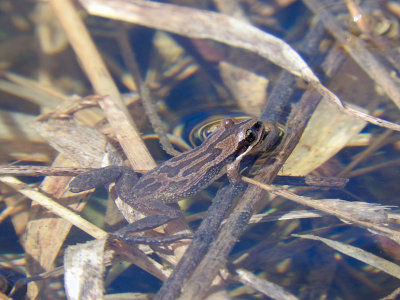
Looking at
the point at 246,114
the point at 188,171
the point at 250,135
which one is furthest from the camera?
the point at 246,114

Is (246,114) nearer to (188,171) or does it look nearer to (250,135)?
(250,135)

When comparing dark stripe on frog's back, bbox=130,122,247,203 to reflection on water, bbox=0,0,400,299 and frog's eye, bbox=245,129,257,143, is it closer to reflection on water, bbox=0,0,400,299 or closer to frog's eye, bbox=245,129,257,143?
frog's eye, bbox=245,129,257,143

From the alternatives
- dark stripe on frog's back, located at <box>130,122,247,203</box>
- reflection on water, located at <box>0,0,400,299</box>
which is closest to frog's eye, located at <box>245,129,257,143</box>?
dark stripe on frog's back, located at <box>130,122,247,203</box>

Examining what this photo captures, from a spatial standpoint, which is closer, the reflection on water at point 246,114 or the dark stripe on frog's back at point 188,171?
the reflection on water at point 246,114

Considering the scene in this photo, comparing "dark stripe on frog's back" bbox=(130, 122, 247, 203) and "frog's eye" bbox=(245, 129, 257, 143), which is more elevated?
"frog's eye" bbox=(245, 129, 257, 143)

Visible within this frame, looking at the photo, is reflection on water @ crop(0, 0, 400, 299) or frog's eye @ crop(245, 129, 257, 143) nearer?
reflection on water @ crop(0, 0, 400, 299)

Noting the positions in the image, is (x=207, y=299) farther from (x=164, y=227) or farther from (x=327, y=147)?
(x=327, y=147)

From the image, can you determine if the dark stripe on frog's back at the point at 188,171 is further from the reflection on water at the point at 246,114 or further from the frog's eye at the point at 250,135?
the reflection on water at the point at 246,114

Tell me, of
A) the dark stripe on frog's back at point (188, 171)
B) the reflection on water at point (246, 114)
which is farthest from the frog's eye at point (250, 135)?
the reflection on water at point (246, 114)

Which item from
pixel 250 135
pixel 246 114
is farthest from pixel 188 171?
pixel 246 114
